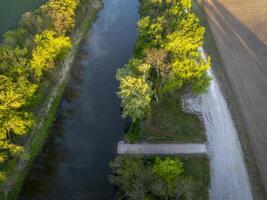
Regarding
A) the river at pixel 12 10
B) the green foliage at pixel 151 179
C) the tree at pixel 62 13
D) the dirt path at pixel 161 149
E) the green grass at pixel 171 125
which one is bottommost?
the green foliage at pixel 151 179

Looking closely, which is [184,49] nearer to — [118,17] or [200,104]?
[200,104]

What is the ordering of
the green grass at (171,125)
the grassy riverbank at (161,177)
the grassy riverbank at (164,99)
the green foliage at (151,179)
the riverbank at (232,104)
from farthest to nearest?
the green grass at (171,125) → the riverbank at (232,104) → the grassy riverbank at (164,99) → the grassy riverbank at (161,177) → the green foliage at (151,179)

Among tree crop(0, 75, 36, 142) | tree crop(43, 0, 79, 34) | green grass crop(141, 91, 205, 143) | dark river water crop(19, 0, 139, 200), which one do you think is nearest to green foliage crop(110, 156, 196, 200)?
dark river water crop(19, 0, 139, 200)

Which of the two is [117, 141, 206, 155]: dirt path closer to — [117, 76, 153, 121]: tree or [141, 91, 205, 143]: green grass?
[141, 91, 205, 143]: green grass

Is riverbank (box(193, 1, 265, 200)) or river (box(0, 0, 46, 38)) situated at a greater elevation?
river (box(0, 0, 46, 38))

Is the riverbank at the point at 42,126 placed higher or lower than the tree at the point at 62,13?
lower

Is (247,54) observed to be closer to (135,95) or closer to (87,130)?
(135,95)

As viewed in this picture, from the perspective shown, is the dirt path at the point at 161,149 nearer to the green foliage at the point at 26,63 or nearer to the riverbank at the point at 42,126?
the riverbank at the point at 42,126

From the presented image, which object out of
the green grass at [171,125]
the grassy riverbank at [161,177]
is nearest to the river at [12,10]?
the green grass at [171,125]
